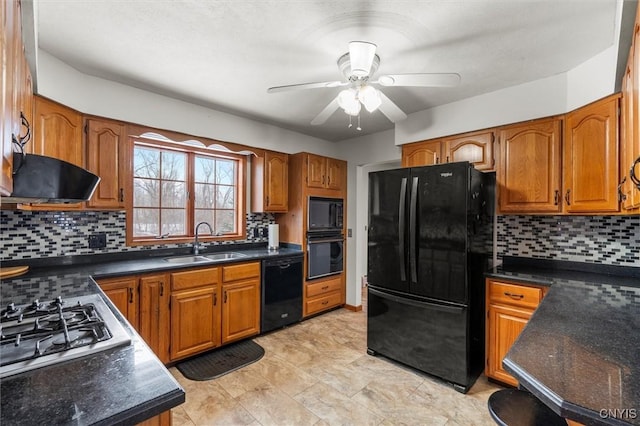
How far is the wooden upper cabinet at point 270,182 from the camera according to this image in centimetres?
358

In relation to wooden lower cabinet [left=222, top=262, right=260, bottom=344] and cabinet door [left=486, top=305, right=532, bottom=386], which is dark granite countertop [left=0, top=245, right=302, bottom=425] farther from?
cabinet door [left=486, top=305, right=532, bottom=386]

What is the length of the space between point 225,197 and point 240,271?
1054 millimetres

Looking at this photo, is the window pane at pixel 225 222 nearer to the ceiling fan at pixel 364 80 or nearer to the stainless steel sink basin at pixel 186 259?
the stainless steel sink basin at pixel 186 259

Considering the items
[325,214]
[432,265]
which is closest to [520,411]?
[432,265]

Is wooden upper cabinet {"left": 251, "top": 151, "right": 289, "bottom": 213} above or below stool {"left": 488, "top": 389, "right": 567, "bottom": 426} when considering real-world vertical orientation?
above

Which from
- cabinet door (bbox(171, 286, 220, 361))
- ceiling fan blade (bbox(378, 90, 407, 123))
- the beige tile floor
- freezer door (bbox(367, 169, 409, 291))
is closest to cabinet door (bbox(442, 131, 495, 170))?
freezer door (bbox(367, 169, 409, 291))

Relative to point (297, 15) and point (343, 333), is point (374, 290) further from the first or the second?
point (297, 15)

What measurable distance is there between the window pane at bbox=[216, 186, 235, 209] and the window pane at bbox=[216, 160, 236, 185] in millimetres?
73

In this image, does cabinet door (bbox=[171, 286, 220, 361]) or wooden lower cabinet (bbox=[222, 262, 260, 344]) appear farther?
wooden lower cabinet (bbox=[222, 262, 260, 344])

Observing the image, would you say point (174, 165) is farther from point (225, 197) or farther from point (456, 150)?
point (456, 150)

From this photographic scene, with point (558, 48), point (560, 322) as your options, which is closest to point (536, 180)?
point (558, 48)

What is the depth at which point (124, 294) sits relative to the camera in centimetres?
226

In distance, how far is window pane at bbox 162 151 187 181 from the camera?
123 inches

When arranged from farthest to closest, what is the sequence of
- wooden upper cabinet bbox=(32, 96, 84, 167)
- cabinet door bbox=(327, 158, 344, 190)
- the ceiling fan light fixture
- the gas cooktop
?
1. cabinet door bbox=(327, 158, 344, 190)
2. wooden upper cabinet bbox=(32, 96, 84, 167)
3. the ceiling fan light fixture
4. the gas cooktop
